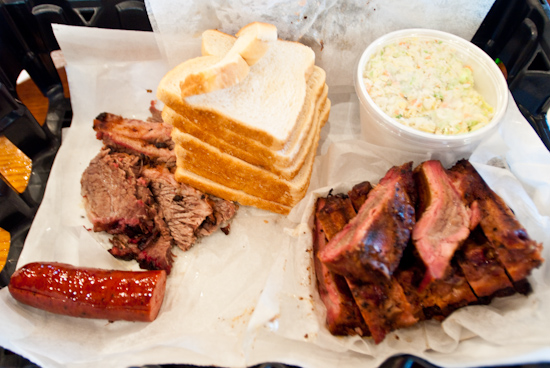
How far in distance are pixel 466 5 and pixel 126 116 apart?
2.69 m

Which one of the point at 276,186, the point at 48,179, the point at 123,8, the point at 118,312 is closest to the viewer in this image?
the point at 118,312

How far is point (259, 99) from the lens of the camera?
2387 mm

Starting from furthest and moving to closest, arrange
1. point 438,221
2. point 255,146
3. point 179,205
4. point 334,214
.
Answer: point 179,205 → point 255,146 → point 334,214 → point 438,221

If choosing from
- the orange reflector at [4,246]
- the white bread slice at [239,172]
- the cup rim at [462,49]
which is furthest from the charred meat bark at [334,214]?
the orange reflector at [4,246]

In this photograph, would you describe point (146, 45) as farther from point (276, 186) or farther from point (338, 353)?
point (338, 353)

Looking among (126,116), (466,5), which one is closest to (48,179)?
(126,116)

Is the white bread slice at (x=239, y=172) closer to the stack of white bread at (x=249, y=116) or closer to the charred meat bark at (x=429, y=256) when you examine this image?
the stack of white bread at (x=249, y=116)

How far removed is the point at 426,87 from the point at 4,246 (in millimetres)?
2926

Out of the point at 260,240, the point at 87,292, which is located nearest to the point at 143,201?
the point at 87,292

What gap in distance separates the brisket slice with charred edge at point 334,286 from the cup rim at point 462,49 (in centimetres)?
60

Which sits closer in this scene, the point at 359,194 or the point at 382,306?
the point at 382,306

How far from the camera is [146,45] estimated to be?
9.81 feet

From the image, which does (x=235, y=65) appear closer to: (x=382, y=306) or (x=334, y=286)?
(x=334, y=286)

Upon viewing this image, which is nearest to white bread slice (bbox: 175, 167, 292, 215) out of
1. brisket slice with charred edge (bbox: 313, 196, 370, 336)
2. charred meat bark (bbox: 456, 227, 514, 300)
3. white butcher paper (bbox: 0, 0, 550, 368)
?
white butcher paper (bbox: 0, 0, 550, 368)
